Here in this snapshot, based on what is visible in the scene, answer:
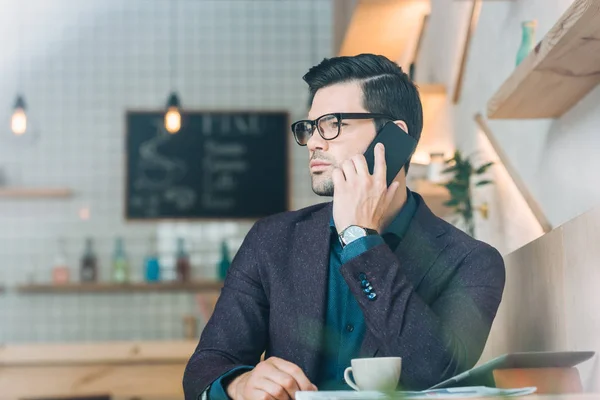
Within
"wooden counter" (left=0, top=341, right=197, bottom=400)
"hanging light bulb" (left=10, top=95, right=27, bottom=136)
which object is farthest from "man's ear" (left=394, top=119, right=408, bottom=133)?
"hanging light bulb" (left=10, top=95, right=27, bottom=136)

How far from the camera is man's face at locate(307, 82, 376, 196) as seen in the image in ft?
4.66

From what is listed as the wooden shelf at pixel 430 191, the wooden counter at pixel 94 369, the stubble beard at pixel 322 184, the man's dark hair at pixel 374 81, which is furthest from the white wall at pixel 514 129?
the wooden counter at pixel 94 369

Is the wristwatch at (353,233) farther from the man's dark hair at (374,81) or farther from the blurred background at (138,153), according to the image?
the blurred background at (138,153)

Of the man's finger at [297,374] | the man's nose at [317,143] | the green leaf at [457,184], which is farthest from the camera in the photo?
the green leaf at [457,184]

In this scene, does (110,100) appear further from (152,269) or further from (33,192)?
(152,269)

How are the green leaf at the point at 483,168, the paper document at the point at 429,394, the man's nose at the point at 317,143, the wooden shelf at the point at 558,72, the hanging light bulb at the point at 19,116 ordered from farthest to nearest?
the hanging light bulb at the point at 19,116 < the green leaf at the point at 483,168 < the man's nose at the point at 317,143 < the wooden shelf at the point at 558,72 < the paper document at the point at 429,394

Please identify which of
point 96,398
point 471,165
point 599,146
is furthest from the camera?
point 96,398

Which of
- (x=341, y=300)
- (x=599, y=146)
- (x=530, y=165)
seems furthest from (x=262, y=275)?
(x=530, y=165)

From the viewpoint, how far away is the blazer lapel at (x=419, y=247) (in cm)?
139

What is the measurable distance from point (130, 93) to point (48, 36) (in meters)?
0.61

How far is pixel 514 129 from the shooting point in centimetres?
245

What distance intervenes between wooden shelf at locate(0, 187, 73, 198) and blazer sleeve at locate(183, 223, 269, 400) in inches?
148

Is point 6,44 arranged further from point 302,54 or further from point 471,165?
point 471,165

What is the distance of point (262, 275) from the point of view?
58.9 inches
